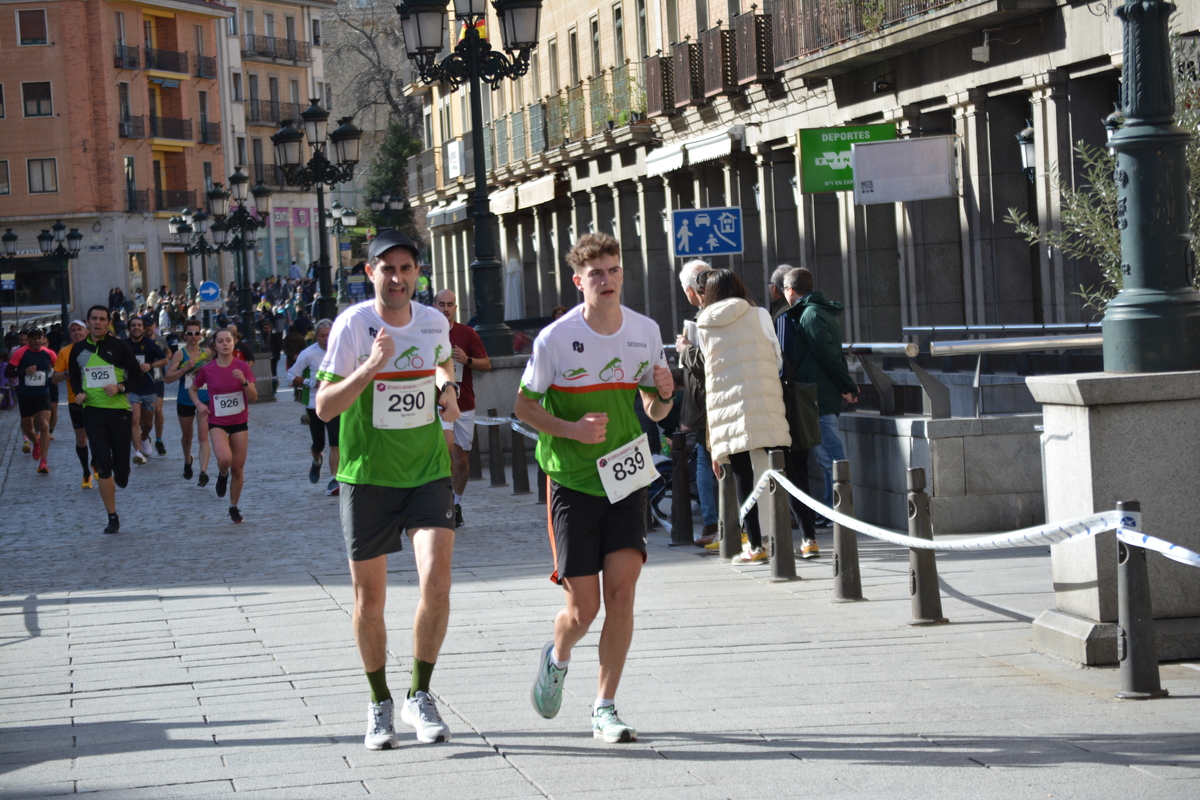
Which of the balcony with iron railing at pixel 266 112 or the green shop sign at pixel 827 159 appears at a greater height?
the balcony with iron railing at pixel 266 112

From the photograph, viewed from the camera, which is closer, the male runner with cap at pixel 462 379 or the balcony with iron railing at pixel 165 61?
the male runner with cap at pixel 462 379

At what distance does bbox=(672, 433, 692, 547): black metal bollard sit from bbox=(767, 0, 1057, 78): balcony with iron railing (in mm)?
9306

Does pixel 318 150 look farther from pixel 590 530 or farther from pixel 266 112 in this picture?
pixel 266 112

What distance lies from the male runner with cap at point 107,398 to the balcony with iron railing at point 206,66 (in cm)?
7551

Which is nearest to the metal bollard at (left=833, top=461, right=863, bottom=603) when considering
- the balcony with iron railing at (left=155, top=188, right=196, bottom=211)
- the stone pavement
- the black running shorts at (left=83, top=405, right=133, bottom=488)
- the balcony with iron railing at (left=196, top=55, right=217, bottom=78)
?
the stone pavement

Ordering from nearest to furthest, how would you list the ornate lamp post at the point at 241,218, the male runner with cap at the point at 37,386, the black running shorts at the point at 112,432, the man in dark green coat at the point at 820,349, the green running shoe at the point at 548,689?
the green running shoe at the point at 548,689 → the man in dark green coat at the point at 820,349 → the black running shorts at the point at 112,432 → the male runner with cap at the point at 37,386 → the ornate lamp post at the point at 241,218

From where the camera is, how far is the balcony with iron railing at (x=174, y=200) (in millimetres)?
84375

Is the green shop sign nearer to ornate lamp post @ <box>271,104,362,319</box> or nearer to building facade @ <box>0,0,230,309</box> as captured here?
ornate lamp post @ <box>271,104,362,319</box>

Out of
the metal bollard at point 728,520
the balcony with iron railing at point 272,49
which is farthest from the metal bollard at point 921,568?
the balcony with iron railing at point 272,49

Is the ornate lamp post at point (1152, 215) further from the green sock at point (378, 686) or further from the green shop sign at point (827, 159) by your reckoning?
the green shop sign at point (827, 159)

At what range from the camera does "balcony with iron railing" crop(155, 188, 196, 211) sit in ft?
277

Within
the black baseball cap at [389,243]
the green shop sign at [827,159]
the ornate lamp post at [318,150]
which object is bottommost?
the black baseball cap at [389,243]

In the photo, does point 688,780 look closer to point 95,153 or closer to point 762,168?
point 762,168

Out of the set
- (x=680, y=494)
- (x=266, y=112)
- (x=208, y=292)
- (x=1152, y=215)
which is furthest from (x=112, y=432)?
(x=266, y=112)
